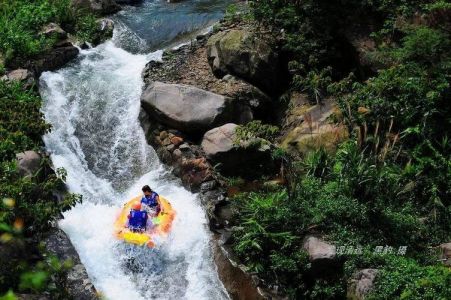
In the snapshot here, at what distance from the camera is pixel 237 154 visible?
35.0ft

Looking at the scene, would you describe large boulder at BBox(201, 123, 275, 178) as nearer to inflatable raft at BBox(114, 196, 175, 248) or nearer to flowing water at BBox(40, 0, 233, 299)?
flowing water at BBox(40, 0, 233, 299)

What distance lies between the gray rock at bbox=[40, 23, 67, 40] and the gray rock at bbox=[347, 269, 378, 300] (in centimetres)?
1118

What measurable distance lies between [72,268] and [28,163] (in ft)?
8.72

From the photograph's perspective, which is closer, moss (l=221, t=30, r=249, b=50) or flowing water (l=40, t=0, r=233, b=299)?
flowing water (l=40, t=0, r=233, b=299)

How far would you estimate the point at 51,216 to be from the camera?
28.2 ft

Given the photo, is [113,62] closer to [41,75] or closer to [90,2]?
[41,75]

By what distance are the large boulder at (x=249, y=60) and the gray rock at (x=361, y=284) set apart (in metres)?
6.35

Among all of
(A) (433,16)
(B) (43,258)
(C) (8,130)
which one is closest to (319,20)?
(A) (433,16)

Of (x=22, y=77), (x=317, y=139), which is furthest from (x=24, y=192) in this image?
(x=317, y=139)

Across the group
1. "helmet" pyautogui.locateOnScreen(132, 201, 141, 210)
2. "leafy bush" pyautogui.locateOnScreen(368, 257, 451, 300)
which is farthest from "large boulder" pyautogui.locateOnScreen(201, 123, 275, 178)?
"leafy bush" pyautogui.locateOnScreen(368, 257, 451, 300)

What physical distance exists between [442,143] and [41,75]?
414 inches

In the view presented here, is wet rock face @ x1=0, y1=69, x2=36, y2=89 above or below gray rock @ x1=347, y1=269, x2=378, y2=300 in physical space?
above

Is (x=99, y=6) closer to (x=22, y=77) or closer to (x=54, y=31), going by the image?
(x=54, y=31)

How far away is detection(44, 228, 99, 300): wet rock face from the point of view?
7.81 metres
